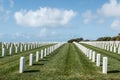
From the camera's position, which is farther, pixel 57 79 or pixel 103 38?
pixel 103 38

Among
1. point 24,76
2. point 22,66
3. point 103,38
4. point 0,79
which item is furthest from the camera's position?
point 103,38

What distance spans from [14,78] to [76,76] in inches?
135

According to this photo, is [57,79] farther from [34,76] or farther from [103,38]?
[103,38]

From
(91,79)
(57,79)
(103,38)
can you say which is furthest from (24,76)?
(103,38)

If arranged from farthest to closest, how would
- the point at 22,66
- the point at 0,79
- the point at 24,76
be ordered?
the point at 22,66 < the point at 24,76 < the point at 0,79

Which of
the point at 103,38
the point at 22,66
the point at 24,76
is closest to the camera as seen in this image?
the point at 24,76

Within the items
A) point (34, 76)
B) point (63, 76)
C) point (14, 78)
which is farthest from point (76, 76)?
point (14, 78)

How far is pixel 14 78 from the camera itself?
1691cm

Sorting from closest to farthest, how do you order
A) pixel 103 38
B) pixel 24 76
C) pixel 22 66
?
1. pixel 24 76
2. pixel 22 66
3. pixel 103 38

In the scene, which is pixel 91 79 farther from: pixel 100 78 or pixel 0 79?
pixel 0 79

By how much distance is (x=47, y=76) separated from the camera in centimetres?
1788

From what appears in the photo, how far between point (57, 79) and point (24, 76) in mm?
1961

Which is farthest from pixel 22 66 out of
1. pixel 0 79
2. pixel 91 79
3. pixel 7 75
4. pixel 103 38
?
pixel 103 38

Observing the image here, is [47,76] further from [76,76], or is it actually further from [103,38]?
[103,38]
